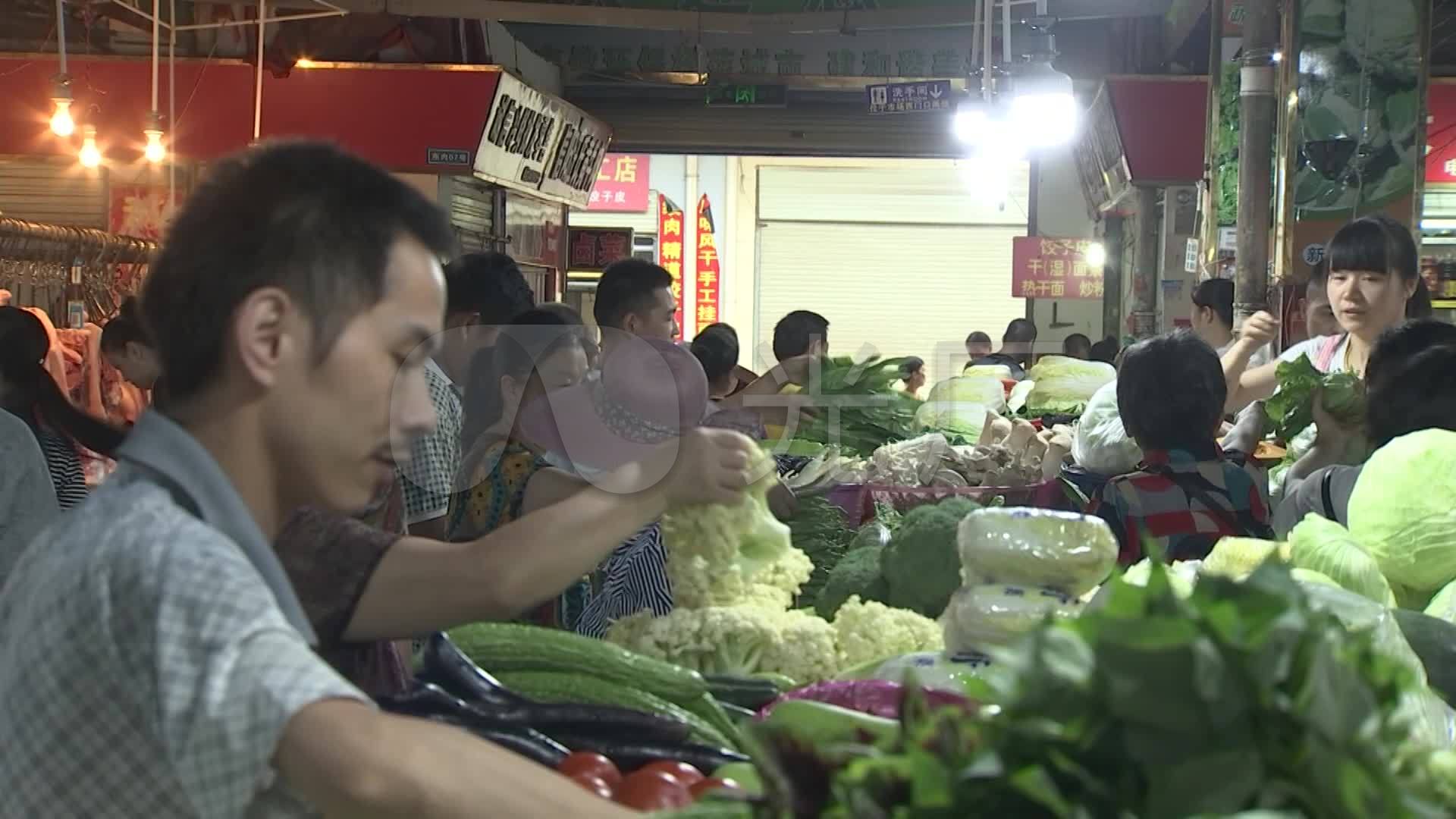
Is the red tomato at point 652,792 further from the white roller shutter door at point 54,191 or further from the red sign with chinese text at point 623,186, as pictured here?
the red sign with chinese text at point 623,186

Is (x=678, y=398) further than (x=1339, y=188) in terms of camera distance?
No

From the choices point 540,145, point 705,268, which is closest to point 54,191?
point 540,145

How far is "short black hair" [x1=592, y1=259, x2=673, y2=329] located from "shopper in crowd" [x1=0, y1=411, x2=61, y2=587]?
6.36 ft

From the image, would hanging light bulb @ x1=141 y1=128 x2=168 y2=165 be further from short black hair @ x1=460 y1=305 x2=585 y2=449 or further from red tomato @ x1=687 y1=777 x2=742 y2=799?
red tomato @ x1=687 y1=777 x2=742 y2=799

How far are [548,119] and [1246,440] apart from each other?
1041 cm

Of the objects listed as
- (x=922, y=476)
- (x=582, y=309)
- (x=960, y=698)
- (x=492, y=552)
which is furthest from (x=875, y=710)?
(x=582, y=309)

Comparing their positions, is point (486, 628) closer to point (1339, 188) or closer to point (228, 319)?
point (228, 319)

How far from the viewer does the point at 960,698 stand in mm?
2158

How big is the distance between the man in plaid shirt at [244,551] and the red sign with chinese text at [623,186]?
23.0 m

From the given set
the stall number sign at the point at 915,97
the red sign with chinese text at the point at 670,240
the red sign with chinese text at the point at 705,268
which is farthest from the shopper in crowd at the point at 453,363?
the red sign with chinese text at the point at 705,268

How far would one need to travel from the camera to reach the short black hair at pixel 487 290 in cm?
451

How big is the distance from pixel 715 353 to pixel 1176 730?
6.80 meters

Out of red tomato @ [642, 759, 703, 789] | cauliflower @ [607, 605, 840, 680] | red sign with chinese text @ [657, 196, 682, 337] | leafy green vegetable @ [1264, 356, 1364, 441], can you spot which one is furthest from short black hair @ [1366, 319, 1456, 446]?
red sign with chinese text @ [657, 196, 682, 337]

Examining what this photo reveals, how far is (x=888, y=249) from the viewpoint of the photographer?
85.4ft
